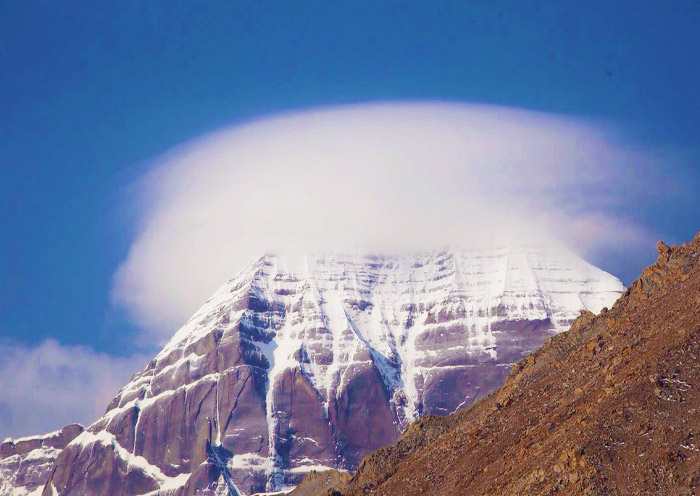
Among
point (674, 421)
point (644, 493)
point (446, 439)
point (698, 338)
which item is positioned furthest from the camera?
point (446, 439)

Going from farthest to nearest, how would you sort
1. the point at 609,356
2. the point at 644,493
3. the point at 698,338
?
the point at 609,356 → the point at 698,338 → the point at 644,493

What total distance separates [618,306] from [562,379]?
2153cm

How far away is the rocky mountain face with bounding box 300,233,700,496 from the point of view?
110m

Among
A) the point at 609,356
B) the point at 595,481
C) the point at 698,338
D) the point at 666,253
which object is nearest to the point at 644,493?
the point at 595,481

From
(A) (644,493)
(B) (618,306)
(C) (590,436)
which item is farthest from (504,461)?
(B) (618,306)

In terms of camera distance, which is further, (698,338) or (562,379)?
(562,379)

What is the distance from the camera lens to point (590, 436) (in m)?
115

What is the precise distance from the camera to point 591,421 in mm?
118938

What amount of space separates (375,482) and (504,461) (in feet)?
117

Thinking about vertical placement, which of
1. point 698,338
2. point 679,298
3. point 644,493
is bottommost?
point 644,493

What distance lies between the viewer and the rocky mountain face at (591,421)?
4326 inches

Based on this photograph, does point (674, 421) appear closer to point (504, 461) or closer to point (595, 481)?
point (595, 481)

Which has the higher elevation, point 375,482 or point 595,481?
point 375,482

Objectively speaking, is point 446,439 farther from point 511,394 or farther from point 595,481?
point 595,481
